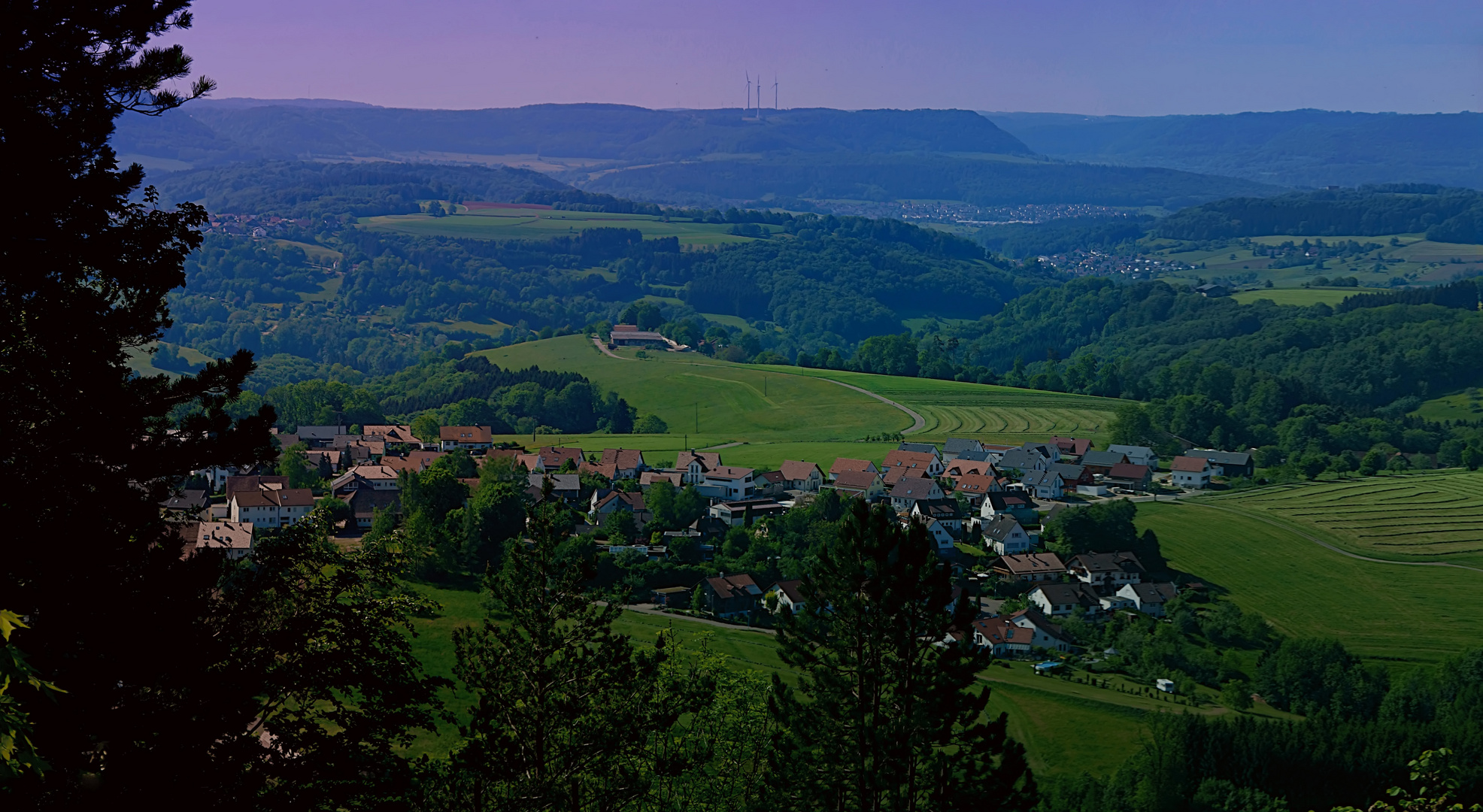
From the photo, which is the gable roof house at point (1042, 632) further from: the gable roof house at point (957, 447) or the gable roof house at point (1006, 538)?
the gable roof house at point (957, 447)

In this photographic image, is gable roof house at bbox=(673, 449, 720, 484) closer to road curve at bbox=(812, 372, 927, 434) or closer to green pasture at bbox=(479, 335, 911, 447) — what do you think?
green pasture at bbox=(479, 335, 911, 447)

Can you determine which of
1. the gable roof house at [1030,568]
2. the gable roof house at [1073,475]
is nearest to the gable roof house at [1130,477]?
the gable roof house at [1073,475]

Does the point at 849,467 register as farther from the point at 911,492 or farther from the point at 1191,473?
the point at 1191,473

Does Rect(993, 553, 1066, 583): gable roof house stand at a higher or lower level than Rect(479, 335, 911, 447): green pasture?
lower

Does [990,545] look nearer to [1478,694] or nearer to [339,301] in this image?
[1478,694]

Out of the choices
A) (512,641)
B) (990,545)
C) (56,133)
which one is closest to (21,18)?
(56,133)

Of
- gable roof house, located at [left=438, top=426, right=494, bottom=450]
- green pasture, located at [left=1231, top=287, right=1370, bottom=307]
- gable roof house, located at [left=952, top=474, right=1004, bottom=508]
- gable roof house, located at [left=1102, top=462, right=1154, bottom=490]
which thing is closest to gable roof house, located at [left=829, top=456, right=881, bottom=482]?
gable roof house, located at [left=952, top=474, right=1004, bottom=508]

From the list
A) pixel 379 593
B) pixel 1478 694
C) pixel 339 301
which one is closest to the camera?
pixel 379 593
